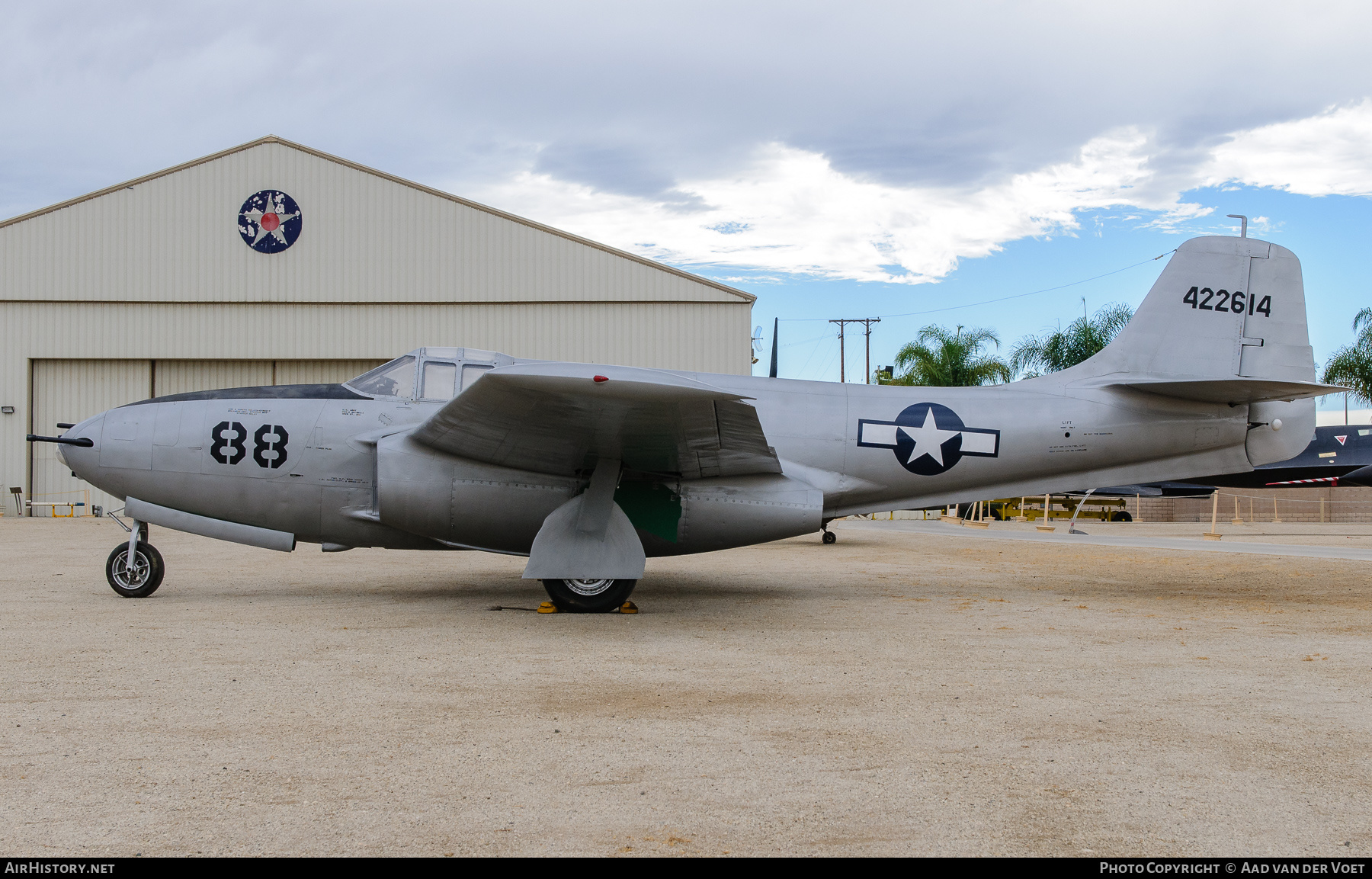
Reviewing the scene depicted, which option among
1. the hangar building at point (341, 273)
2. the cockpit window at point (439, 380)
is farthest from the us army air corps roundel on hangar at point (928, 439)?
the hangar building at point (341, 273)

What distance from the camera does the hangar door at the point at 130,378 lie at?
26188 millimetres

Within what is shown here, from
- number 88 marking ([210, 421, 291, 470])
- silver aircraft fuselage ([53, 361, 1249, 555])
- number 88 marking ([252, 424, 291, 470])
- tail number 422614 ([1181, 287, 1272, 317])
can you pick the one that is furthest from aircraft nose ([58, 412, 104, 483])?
tail number 422614 ([1181, 287, 1272, 317])

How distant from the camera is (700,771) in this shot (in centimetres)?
344

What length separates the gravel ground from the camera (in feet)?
9.30

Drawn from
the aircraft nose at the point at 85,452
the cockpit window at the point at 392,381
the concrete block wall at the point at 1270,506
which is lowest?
the concrete block wall at the point at 1270,506

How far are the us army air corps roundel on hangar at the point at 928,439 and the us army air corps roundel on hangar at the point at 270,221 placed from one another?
21552 mm

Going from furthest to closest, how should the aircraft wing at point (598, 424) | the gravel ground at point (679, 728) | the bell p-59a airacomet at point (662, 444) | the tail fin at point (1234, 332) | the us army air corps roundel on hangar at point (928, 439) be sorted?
the tail fin at point (1234, 332)
the us army air corps roundel on hangar at point (928, 439)
the bell p-59a airacomet at point (662, 444)
the aircraft wing at point (598, 424)
the gravel ground at point (679, 728)

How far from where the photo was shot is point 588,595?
785 centimetres

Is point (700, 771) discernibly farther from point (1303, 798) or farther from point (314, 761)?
point (1303, 798)

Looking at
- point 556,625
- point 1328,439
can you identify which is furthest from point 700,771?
point 1328,439

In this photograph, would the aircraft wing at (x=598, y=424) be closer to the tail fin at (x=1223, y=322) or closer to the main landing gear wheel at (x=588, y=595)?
the main landing gear wheel at (x=588, y=595)

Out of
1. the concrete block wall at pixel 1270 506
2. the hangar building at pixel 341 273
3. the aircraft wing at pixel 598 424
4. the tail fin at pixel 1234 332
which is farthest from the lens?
the concrete block wall at pixel 1270 506

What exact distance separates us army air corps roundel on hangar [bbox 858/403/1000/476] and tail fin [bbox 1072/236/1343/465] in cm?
149

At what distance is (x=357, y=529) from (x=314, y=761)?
5.15 m
